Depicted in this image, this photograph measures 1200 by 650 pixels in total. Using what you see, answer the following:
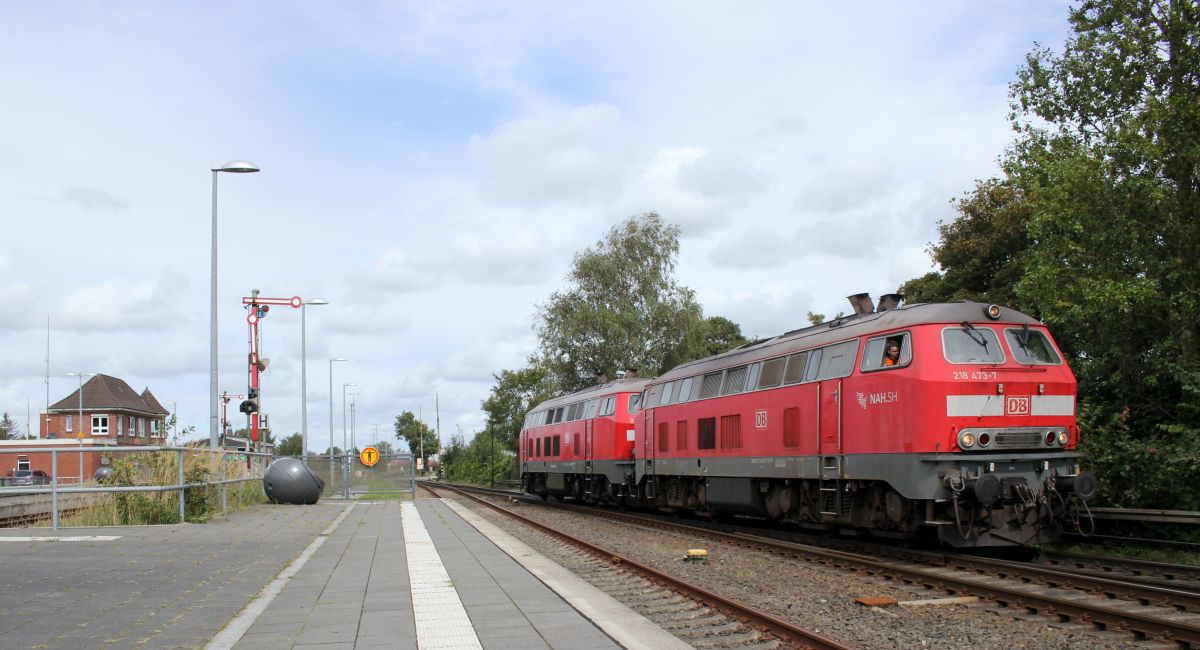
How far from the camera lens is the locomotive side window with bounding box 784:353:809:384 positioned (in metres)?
15.8

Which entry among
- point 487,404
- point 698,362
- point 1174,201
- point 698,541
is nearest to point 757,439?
point 698,541

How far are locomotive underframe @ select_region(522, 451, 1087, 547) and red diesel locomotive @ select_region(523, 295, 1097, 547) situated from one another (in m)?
0.02

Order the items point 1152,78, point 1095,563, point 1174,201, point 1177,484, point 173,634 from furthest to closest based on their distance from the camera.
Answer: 1. point 1152,78
2. point 1174,201
3. point 1177,484
4. point 1095,563
5. point 173,634

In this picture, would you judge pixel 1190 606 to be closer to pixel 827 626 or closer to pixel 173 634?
pixel 827 626

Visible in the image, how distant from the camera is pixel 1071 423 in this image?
515 inches

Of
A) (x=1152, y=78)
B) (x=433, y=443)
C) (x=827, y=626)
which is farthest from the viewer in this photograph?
(x=433, y=443)

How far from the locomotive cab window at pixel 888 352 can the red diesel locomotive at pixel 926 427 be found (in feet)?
0.05

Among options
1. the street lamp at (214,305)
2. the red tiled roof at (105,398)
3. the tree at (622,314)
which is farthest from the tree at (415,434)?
the street lamp at (214,305)

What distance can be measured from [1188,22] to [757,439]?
33.2ft

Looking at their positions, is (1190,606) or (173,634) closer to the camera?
(173,634)

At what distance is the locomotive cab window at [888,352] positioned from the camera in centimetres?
1309

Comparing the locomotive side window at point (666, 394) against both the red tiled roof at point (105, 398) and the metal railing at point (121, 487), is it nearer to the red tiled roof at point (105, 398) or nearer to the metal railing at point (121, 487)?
the metal railing at point (121, 487)

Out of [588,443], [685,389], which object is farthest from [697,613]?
[588,443]

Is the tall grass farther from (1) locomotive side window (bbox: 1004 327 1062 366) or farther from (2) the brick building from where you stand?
(2) the brick building
